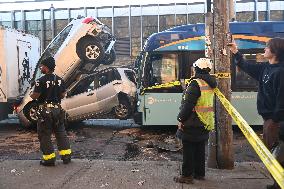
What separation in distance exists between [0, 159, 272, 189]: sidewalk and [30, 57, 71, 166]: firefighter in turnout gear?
0.22 meters

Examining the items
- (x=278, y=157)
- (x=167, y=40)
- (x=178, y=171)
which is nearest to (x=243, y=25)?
(x=167, y=40)

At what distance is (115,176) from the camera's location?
5.52 meters

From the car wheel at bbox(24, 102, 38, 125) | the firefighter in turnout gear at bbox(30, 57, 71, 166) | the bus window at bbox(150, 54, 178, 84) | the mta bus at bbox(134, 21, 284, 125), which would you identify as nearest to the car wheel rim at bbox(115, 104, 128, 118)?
the mta bus at bbox(134, 21, 284, 125)

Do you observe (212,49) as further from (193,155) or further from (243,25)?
(243,25)

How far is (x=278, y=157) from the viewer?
419cm

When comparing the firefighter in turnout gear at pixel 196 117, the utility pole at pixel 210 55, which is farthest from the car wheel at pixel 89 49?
the firefighter in turnout gear at pixel 196 117

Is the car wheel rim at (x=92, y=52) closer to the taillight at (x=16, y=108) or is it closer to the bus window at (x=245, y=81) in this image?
the taillight at (x=16, y=108)

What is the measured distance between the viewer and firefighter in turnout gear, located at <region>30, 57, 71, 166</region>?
249 inches

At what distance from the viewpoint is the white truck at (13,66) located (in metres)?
11.7

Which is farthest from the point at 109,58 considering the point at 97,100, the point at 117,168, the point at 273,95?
the point at 273,95

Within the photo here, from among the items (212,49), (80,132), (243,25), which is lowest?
(80,132)

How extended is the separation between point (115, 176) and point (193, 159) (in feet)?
3.85

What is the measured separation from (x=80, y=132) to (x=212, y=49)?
242 inches

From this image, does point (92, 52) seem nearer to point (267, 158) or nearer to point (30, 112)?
point (30, 112)
